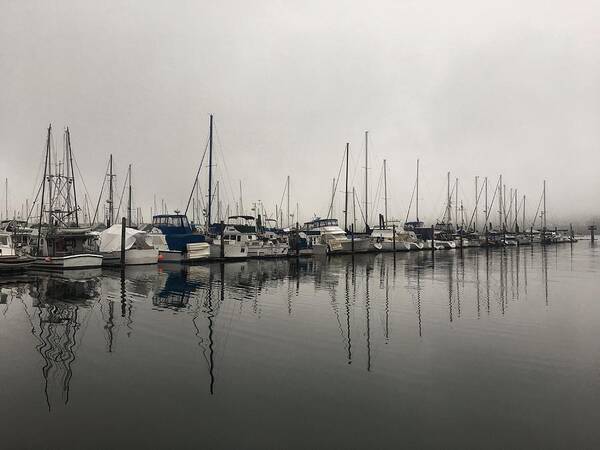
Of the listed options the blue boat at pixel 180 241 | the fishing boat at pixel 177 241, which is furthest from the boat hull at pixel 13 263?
the blue boat at pixel 180 241

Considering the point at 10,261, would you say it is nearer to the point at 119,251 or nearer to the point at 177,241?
the point at 119,251

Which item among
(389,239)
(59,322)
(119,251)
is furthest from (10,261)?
(389,239)

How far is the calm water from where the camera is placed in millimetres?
6770

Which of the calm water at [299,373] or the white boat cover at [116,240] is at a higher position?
the white boat cover at [116,240]

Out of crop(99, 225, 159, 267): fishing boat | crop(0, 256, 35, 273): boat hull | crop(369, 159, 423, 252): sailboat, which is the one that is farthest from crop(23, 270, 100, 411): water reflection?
crop(369, 159, 423, 252): sailboat

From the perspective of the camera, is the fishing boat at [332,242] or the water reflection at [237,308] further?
the fishing boat at [332,242]

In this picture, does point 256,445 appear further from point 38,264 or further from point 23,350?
point 38,264

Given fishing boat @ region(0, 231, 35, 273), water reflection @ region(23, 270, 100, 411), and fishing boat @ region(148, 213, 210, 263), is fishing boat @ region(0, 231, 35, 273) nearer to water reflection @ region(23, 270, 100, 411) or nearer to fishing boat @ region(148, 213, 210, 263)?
water reflection @ region(23, 270, 100, 411)

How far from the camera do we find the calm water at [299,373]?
6.77 metres

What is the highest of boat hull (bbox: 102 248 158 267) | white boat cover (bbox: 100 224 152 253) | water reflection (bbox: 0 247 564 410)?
white boat cover (bbox: 100 224 152 253)

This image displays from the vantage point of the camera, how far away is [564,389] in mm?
8516

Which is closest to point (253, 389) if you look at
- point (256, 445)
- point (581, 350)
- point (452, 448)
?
point (256, 445)

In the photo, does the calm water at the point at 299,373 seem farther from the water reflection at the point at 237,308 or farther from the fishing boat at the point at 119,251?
the fishing boat at the point at 119,251

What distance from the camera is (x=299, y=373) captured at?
9.60 m
